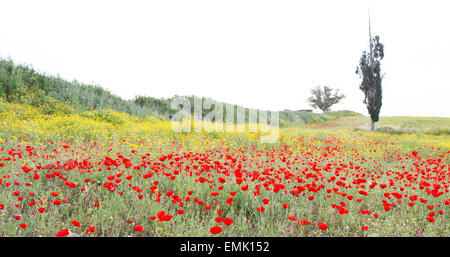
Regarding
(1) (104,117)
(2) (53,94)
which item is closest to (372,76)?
(1) (104,117)

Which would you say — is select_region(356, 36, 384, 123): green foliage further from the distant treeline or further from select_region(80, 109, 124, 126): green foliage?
select_region(80, 109, 124, 126): green foliage

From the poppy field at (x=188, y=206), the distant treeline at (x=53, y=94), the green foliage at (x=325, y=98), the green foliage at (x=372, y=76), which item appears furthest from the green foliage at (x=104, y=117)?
the green foliage at (x=325, y=98)

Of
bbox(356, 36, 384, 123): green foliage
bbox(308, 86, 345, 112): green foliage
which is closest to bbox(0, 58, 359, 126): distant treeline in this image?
bbox(356, 36, 384, 123): green foliage

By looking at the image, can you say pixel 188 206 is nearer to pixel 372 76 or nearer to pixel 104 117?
pixel 104 117

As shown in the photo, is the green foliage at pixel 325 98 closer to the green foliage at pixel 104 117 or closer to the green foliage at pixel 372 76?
the green foliage at pixel 372 76

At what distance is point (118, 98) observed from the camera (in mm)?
22125

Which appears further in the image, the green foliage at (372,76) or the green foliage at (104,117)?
the green foliage at (372,76)

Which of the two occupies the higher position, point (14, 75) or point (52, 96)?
point (14, 75)

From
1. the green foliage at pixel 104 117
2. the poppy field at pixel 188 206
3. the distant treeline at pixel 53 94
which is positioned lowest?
the poppy field at pixel 188 206

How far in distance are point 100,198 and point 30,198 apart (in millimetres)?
970
